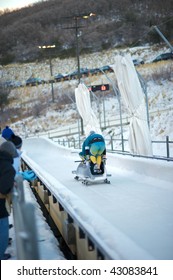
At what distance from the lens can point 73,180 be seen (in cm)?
1257

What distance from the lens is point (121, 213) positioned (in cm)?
738

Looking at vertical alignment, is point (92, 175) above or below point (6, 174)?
below

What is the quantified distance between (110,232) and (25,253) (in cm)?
187

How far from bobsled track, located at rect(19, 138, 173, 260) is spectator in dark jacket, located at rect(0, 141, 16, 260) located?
98 cm

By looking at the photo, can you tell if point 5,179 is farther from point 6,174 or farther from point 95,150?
point 95,150

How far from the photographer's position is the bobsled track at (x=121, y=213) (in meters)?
4.95

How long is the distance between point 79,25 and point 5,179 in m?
104

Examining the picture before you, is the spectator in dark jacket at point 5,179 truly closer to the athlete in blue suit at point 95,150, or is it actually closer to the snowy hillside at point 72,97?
the athlete in blue suit at point 95,150

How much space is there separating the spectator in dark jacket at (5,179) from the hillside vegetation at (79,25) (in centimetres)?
7334

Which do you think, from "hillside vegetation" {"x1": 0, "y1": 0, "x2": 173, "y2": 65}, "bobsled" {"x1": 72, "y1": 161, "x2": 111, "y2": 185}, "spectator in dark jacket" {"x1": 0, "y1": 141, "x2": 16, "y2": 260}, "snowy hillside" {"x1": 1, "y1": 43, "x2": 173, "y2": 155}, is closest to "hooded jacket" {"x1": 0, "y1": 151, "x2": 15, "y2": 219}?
"spectator in dark jacket" {"x1": 0, "y1": 141, "x2": 16, "y2": 260}

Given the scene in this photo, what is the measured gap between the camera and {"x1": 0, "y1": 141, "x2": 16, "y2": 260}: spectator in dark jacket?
5.52 m

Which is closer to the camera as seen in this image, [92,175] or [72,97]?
[92,175]

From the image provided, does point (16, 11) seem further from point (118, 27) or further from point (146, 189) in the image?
point (146, 189)

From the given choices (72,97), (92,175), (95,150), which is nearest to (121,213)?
(92,175)
